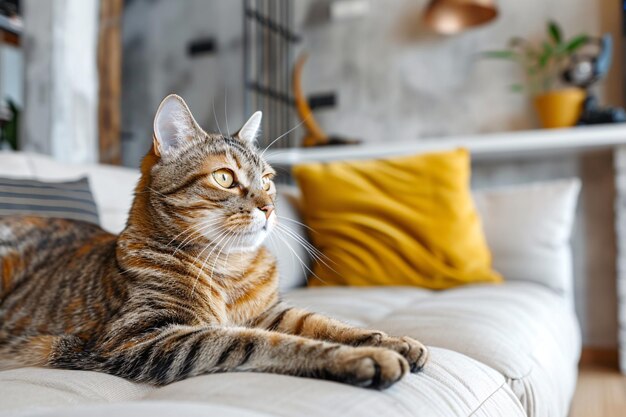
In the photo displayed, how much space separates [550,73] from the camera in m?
2.82

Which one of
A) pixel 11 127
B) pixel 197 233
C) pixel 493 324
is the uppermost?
pixel 11 127

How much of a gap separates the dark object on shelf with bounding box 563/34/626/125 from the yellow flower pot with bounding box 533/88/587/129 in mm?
37

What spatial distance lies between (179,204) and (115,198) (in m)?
0.87

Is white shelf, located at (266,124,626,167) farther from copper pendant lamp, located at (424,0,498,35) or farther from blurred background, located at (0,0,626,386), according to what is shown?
copper pendant lamp, located at (424,0,498,35)

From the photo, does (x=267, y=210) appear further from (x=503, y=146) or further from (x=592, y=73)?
(x=592, y=73)

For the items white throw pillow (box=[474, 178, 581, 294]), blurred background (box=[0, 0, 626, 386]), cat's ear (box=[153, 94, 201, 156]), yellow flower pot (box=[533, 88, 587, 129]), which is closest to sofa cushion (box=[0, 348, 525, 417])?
cat's ear (box=[153, 94, 201, 156])

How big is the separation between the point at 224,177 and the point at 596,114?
2.01 metres

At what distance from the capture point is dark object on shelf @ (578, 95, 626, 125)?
93.7 inches

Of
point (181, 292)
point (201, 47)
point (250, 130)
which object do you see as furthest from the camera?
point (201, 47)

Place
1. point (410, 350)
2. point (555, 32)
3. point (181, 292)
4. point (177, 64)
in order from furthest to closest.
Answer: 1. point (177, 64)
2. point (555, 32)
3. point (181, 292)
4. point (410, 350)

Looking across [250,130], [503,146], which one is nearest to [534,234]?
[503,146]

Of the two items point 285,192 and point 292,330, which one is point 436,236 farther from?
point 292,330

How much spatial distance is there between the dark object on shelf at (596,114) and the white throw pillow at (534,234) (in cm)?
39

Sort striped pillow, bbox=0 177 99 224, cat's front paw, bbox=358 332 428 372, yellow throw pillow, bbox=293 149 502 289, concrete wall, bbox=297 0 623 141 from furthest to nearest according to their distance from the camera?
concrete wall, bbox=297 0 623 141
yellow throw pillow, bbox=293 149 502 289
striped pillow, bbox=0 177 99 224
cat's front paw, bbox=358 332 428 372
